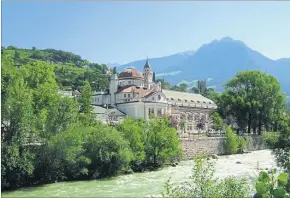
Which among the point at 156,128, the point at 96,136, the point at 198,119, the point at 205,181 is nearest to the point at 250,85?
the point at 198,119

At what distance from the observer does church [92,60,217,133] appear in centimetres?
5309

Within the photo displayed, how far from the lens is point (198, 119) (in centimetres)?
6594

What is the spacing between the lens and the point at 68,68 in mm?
107750

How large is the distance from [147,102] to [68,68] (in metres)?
59.7

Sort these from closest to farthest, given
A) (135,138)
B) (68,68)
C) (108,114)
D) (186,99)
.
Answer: (135,138), (108,114), (186,99), (68,68)

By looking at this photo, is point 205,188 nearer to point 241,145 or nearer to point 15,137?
point 15,137

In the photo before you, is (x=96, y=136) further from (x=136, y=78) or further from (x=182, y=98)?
(x=182, y=98)

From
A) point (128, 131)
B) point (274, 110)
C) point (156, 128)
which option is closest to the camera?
point (128, 131)

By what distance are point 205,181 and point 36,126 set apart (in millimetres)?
16367

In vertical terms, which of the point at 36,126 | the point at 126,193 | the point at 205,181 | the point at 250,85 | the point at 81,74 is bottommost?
→ the point at 126,193

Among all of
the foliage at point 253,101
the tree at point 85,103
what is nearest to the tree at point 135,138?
the tree at point 85,103

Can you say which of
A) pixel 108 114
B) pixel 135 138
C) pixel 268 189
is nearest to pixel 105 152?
pixel 135 138

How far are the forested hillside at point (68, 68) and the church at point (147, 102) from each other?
8418mm

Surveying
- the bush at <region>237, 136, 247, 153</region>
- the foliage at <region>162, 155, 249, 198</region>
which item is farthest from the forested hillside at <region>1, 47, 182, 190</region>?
the foliage at <region>162, 155, 249, 198</region>
